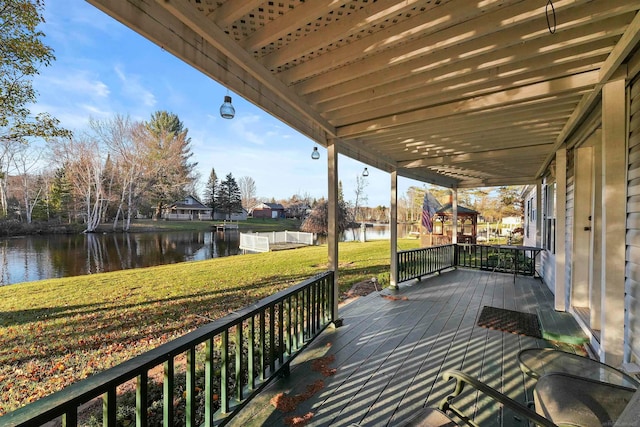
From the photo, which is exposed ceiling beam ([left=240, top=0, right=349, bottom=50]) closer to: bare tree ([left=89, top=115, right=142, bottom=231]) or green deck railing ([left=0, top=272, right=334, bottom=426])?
green deck railing ([left=0, top=272, right=334, bottom=426])

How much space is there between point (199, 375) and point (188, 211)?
41.6 m

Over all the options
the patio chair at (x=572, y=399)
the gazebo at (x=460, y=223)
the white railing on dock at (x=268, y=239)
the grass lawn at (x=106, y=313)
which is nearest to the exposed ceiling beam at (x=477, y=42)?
the patio chair at (x=572, y=399)

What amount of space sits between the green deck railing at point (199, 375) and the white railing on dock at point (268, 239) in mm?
11807

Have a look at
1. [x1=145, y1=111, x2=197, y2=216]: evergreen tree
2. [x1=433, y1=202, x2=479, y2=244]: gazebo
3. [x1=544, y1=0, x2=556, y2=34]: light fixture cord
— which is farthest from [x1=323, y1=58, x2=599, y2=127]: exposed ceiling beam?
[x1=145, y1=111, x2=197, y2=216]: evergreen tree

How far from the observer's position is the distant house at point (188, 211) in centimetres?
3669

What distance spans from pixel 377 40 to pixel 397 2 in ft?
0.98

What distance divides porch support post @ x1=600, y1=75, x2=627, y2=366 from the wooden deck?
2.40 ft

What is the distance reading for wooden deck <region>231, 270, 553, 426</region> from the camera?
1.91 metres

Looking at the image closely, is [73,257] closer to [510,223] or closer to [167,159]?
[167,159]

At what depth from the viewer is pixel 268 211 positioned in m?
51.5

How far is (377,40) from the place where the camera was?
1.74 metres

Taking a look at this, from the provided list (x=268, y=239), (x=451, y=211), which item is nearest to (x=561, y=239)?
(x=451, y=211)

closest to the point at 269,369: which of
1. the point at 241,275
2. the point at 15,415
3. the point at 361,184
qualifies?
the point at 15,415

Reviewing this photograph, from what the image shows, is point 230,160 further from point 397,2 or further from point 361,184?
point 397,2
